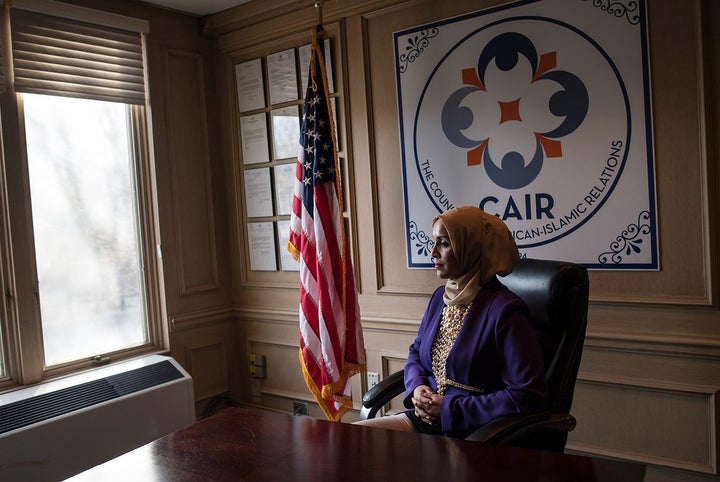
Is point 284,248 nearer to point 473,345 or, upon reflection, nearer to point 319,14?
point 319,14

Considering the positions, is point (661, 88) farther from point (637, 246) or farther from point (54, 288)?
point (54, 288)

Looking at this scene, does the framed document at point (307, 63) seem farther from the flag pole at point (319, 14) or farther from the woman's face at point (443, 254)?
the woman's face at point (443, 254)

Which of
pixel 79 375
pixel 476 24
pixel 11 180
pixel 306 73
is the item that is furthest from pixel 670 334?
pixel 11 180

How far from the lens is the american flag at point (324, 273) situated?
2904 millimetres

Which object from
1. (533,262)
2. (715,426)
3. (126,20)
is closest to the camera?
(533,262)

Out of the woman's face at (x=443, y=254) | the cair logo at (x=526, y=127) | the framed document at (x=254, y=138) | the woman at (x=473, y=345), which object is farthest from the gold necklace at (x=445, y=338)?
the framed document at (x=254, y=138)

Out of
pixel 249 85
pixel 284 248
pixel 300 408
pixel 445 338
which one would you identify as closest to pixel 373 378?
→ pixel 300 408

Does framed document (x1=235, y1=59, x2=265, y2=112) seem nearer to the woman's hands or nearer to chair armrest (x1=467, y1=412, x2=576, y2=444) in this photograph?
the woman's hands

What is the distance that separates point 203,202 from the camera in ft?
12.2

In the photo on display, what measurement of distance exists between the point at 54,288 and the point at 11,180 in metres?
0.56

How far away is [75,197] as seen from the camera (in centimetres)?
311

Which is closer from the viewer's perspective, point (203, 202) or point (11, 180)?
point (11, 180)

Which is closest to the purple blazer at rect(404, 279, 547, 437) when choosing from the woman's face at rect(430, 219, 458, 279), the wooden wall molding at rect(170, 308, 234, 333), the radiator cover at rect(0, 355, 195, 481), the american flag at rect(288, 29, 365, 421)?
the woman's face at rect(430, 219, 458, 279)

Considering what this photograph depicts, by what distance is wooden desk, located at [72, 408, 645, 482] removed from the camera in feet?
4.50
